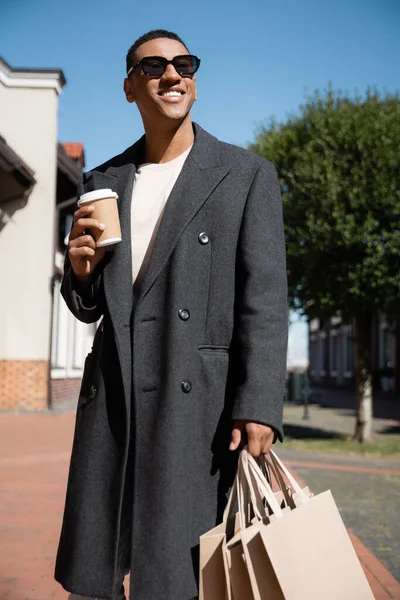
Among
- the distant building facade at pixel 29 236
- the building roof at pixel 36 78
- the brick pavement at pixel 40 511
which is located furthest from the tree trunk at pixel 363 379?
the building roof at pixel 36 78

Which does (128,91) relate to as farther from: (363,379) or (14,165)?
(14,165)

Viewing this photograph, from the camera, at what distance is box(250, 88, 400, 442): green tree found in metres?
11.4

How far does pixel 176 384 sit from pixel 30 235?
45.7ft

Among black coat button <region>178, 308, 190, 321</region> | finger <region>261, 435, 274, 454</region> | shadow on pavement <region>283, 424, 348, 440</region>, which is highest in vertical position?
black coat button <region>178, 308, 190, 321</region>

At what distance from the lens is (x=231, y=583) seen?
1.75m

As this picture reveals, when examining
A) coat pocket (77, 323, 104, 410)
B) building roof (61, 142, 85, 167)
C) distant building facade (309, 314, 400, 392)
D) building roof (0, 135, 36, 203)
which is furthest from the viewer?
distant building facade (309, 314, 400, 392)

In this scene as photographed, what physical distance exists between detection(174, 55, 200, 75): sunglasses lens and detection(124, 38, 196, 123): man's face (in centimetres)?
2

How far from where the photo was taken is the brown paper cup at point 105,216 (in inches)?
79.4

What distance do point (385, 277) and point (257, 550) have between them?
33.3ft

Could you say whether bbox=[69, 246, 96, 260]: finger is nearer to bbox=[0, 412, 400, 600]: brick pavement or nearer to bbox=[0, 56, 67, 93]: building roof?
bbox=[0, 412, 400, 600]: brick pavement

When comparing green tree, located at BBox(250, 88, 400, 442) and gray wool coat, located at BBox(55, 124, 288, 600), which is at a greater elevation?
green tree, located at BBox(250, 88, 400, 442)

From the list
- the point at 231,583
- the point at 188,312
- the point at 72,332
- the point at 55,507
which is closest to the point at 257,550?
the point at 231,583

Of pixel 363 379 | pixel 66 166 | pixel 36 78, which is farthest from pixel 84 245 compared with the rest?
pixel 66 166

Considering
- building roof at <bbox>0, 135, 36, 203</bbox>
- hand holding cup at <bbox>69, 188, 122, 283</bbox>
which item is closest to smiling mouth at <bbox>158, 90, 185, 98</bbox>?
hand holding cup at <bbox>69, 188, 122, 283</bbox>
